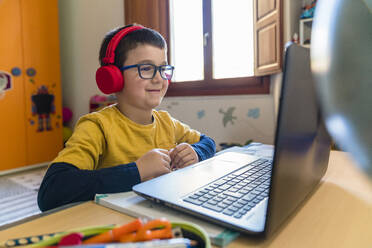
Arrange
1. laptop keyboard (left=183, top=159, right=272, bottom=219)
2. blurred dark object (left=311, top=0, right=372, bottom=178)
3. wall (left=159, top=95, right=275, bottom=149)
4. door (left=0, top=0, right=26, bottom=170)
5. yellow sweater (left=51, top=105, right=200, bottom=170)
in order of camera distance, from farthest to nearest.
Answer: door (left=0, top=0, right=26, bottom=170) → wall (left=159, top=95, right=275, bottom=149) → yellow sweater (left=51, top=105, right=200, bottom=170) → laptop keyboard (left=183, top=159, right=272, bottom=219) → blurred dark object (left=311, top=0, right=372, bottom=178)

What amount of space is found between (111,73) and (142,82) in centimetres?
10

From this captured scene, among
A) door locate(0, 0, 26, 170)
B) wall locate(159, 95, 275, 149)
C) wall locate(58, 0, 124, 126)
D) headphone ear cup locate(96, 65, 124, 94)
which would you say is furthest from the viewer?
wall locate(58, 0, 124, 126)

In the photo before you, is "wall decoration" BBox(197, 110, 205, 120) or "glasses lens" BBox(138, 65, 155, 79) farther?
"wall decoration" BBox(197, 110, 205, 120)

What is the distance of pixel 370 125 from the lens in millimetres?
146

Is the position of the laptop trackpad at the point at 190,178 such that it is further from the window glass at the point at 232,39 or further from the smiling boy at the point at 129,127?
the window glass at the point at 232,39

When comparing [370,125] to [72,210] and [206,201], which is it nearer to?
[206,201]

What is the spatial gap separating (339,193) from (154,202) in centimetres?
36

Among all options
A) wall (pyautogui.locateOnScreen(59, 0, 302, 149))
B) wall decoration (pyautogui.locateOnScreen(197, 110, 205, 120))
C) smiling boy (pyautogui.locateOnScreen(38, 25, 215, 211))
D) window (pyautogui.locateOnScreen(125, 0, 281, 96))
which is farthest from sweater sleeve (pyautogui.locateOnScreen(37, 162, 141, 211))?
wall decoration (pyautogui.locateOnScreen(197, 110, 205, 120))

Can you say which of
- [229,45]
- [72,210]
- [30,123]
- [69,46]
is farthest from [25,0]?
[72,210]

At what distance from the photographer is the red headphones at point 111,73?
2.68 feet

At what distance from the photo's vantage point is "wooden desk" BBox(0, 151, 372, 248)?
347 mm

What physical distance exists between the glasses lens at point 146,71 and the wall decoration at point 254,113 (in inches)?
59.6

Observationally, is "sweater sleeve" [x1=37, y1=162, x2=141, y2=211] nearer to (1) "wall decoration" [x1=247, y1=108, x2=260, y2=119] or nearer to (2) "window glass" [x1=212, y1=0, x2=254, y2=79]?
(1) "wall decoration" [x1=247, y1=108, x2=260, y2=119]

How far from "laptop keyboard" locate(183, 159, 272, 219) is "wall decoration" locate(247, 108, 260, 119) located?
5.62 feet
